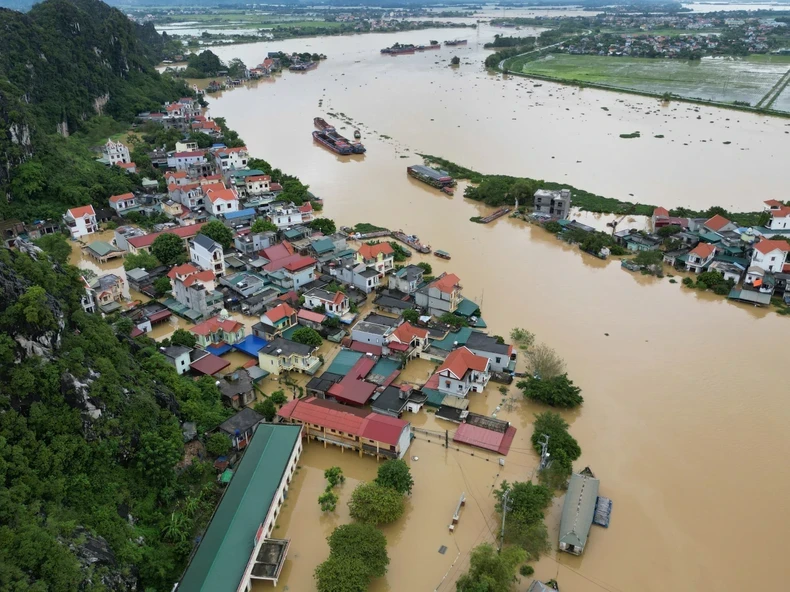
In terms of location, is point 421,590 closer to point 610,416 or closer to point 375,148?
point 610,416

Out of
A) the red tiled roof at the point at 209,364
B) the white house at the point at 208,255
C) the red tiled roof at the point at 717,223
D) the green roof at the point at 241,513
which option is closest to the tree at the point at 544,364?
the green roof at the point at 241,513

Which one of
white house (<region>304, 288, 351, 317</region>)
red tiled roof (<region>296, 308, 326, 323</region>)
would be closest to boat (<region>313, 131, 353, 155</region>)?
white house (<region>304, 288, 351, 317</region>)

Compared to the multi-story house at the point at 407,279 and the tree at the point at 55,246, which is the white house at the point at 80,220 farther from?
the multi-story house at the point at 407,279

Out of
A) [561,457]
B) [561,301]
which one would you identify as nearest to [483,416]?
[561,457]

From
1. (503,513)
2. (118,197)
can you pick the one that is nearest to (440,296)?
(503,513)

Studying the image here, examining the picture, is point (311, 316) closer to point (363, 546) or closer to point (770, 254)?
point (363, 546)

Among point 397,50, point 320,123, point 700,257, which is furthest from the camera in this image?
point 397,50
